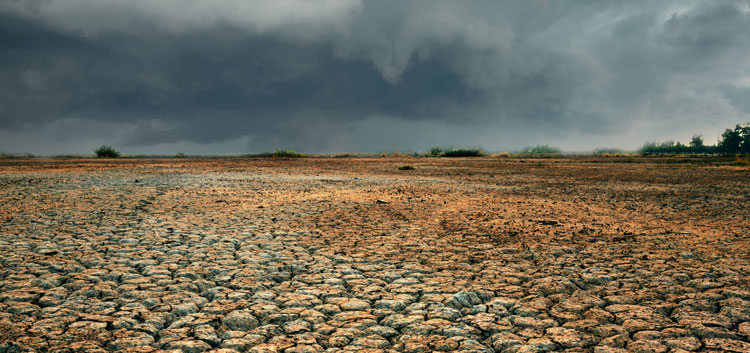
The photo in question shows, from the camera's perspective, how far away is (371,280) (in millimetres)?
4773

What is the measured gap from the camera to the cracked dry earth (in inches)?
131

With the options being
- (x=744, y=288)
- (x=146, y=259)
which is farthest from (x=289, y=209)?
(x=744, y=288)

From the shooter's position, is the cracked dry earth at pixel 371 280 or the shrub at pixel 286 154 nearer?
the cracked dry earth at pixel 371 280

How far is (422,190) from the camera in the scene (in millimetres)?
13883

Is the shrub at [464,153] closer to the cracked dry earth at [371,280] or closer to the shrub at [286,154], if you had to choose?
the shrub at [286,154]

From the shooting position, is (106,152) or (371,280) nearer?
(371,280)

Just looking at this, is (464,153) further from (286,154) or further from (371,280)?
(371,280)

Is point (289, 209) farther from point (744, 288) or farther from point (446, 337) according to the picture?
point (744, 288)

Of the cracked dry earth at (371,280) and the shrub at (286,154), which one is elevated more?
the shrub at (286,154)

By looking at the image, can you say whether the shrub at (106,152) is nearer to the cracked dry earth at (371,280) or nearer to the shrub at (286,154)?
the shrub at (286,154)

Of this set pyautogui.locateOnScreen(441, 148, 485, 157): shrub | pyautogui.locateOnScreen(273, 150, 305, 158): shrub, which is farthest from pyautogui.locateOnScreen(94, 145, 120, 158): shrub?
pyautogui.locateOnScreen(441, 148, 485, 157): shrub

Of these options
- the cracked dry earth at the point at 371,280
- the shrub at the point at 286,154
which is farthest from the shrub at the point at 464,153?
the cracked dry earth at the point at 371,280

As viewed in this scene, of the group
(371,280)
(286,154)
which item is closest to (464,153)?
(286,154)

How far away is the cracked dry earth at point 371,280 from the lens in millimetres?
3328
